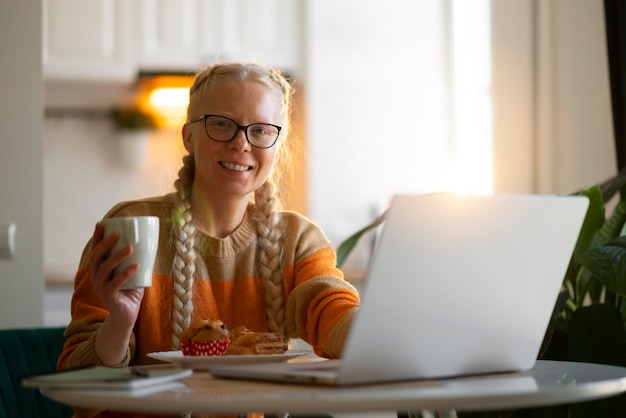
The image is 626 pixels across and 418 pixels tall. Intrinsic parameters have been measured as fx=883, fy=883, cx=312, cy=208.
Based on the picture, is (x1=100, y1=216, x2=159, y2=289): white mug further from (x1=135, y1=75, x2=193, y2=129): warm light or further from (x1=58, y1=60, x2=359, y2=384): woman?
(x1=135, y1=75, x2=193, y2=129): warm light

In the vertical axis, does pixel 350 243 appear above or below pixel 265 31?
below

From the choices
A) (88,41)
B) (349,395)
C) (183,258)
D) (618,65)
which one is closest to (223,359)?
(349,395)

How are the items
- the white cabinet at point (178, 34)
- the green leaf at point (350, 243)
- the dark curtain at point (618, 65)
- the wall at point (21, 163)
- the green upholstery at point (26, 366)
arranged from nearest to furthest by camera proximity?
the green upholstery at point (26, 366) < the green leaf at point (350, 243) < the wall at point (21, 163) < the dark curtain at point (618, 65) < the white cabinet at point (178, 34)

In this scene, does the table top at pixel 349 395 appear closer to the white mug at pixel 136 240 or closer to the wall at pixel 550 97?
the white mug at pixel 136 240

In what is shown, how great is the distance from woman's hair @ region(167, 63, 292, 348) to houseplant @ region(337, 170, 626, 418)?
528mm

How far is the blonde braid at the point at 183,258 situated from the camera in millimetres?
1443

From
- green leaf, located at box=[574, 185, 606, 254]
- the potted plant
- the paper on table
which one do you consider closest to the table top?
the paper on table

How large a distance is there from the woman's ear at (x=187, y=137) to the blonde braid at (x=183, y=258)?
6 centimetres

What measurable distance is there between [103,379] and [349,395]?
26cm

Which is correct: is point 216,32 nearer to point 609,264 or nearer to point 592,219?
point 592,219

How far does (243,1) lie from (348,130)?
763 millimetres

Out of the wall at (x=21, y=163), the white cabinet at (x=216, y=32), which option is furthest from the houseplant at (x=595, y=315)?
the white cabinet at (x=216, y=32)

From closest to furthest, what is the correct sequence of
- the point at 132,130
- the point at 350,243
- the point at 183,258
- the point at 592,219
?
1. the point at 183,258
2. the point at 592,219
3. the point at 350,243
4. the point at 132,130

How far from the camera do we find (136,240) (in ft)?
3.41
